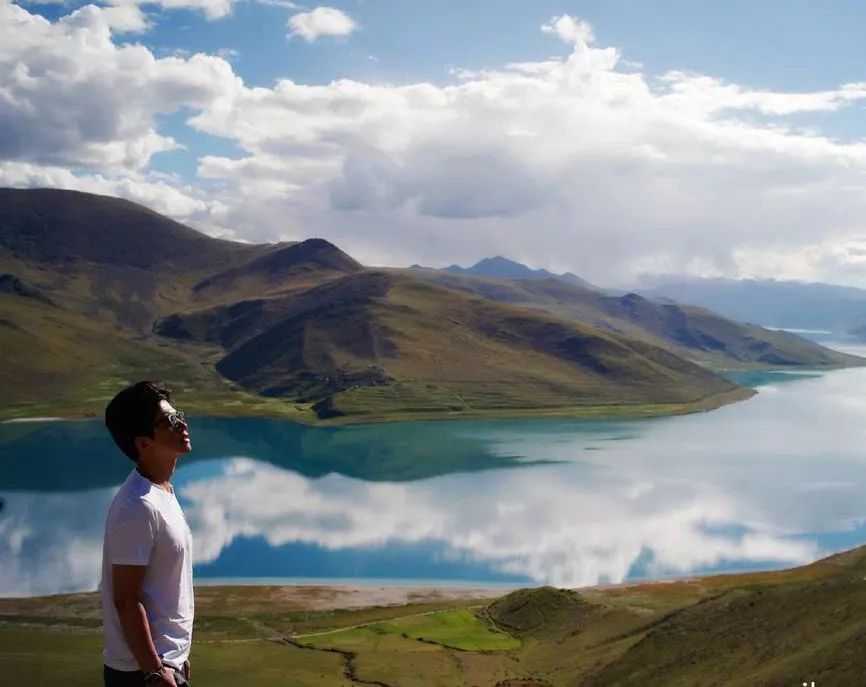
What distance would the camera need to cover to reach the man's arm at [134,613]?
7.16 metres

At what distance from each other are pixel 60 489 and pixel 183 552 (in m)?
129

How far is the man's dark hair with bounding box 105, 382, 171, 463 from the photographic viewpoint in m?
7.72

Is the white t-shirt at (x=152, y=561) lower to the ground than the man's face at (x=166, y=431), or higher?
lower

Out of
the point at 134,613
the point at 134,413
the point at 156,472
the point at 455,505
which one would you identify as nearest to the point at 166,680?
the point at 134,613

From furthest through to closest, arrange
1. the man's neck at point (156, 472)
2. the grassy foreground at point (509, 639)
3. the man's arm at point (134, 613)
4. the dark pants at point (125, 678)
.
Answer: the grassy foreground at point (509, 639) → the man's neck at point (156, 472) → the dark pants at point (125, 678) → the man's arm at point (134, 613)

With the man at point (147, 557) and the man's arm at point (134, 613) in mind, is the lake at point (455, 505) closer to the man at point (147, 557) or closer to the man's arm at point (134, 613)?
the man at point (147, 557)

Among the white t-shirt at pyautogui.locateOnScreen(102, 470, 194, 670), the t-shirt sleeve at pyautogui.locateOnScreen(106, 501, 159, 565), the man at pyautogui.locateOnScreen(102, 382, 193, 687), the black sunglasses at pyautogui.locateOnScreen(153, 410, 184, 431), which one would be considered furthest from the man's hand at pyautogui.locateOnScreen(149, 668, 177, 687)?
the black sunglasses at pyautogui.locateOnScreen(153, 410, 184, 431)

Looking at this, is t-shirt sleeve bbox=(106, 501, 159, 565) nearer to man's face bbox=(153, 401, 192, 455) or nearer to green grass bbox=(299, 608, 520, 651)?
man's face bbox=(153, 401, 192, 455)

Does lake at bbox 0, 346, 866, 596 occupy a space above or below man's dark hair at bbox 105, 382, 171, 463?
below

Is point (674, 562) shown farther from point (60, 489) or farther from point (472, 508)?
point (60, 489)

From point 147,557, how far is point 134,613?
0.49m

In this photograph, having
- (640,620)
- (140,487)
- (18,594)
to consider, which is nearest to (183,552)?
(140,487)

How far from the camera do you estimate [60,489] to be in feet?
404

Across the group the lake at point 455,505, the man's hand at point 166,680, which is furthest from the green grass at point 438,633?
the man's hand at point 166,680
